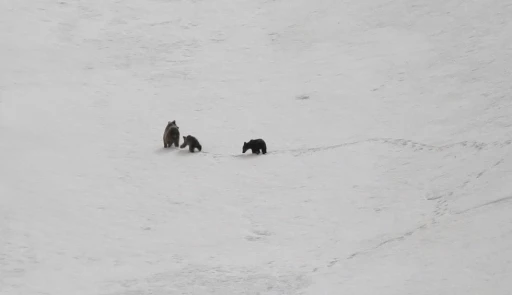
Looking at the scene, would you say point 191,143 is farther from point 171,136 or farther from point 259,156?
point 259,156

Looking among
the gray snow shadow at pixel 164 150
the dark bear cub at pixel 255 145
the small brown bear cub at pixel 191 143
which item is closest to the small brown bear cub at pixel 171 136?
the gray snow shadow at pixel 164 150

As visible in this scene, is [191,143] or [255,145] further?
[191,143]

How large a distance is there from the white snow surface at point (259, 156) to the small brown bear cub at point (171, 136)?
0.32m

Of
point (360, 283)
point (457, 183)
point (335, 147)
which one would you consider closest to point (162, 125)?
point (335, 147)

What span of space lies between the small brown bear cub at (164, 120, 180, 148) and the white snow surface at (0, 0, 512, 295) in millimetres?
317

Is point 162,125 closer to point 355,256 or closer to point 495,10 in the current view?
point 355,256

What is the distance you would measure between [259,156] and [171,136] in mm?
2331

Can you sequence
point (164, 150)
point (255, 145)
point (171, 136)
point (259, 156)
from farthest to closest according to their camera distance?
point (164, 150) < point (171, 136) < point (259, 156) < point (255, 145)

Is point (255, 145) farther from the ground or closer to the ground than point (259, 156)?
farther from the ground

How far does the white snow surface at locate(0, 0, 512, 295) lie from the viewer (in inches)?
550

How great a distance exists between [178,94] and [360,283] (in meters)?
13.2

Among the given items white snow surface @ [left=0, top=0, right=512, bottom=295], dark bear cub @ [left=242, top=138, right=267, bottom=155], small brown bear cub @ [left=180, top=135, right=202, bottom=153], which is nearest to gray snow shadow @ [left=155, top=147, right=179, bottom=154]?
white snow surface @ [left=0, top=0, right=512, bottom=295]

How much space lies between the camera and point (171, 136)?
800 inches

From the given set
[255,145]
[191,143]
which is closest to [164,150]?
[191,143]
